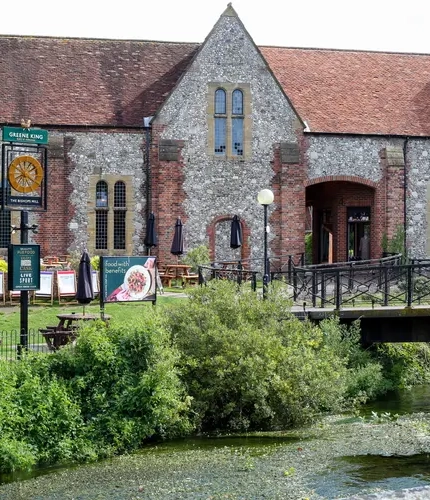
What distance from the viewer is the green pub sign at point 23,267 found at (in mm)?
20781

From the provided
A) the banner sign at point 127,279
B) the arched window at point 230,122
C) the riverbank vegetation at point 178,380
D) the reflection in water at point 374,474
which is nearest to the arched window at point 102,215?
the arched window at point 230,122

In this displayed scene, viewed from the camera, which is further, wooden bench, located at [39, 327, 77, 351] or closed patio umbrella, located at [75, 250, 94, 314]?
closed patio umbrella, located at [75, 250, 94, 314]

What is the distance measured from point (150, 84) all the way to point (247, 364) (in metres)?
20.3

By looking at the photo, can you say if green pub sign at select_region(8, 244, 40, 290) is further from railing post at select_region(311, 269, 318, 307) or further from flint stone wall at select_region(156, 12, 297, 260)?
flint stone wall at select_region(156, 12, 297, 260)

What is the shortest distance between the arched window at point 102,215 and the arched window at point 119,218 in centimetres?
33

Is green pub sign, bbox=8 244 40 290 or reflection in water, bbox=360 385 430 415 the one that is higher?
green pub sign, bbox=8 244 40 290

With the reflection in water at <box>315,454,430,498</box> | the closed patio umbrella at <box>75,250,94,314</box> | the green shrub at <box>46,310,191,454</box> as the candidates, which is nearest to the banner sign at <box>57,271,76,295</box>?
the closed patio umbrella at <box>75,250,94,314</box>

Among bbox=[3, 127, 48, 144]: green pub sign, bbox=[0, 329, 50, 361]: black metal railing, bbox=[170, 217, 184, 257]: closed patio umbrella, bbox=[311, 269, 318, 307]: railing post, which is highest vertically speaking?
bbox=[3, 127, 48, 144]: green pub sign

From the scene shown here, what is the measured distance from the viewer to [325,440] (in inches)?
738

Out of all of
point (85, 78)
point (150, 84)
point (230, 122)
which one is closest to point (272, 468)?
point (230, 122)

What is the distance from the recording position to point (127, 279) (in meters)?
23.8

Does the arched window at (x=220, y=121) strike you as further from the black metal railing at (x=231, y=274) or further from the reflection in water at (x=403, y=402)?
the reflection in water at (x=403, y=402)

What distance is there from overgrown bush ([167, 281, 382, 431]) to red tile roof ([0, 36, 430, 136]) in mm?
16330

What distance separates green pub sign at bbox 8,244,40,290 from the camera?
2078 centimetres
